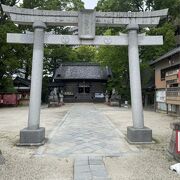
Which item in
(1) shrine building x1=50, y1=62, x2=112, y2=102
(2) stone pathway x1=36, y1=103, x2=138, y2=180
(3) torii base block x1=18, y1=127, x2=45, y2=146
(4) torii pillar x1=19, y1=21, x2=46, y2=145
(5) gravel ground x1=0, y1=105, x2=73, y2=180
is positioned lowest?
(5) gravel ground x1=0, y1=105, x2=73, y2=180

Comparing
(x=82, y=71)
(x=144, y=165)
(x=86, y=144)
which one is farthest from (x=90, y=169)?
(x=82, y=71)

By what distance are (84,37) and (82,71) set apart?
35820mm

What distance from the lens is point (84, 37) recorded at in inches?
419

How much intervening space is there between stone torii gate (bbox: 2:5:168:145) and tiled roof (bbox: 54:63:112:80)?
1316 inches

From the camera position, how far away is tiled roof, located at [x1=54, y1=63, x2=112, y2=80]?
45.0 m

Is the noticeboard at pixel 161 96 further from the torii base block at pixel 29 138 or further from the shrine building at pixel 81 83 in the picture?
the shrine building at pixel 81 83

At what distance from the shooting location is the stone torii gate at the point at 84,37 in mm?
10320

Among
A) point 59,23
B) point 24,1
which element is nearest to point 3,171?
point 59,23

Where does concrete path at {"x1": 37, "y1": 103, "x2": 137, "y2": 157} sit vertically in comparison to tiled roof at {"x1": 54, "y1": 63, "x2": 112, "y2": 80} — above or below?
below

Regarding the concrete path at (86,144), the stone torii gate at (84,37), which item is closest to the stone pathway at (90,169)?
the concrete path at (86,144)

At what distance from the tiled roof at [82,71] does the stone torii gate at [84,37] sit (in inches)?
1316

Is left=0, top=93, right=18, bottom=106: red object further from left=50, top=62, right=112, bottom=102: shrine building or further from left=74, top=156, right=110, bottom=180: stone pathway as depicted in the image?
left=74, top=156, right=110, bottom=180: stone pathway

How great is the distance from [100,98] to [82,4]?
15.5 meters

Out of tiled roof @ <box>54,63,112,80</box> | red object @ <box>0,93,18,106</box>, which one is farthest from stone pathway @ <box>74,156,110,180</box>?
tiled roof @ <box>54,63,112,80</box>
